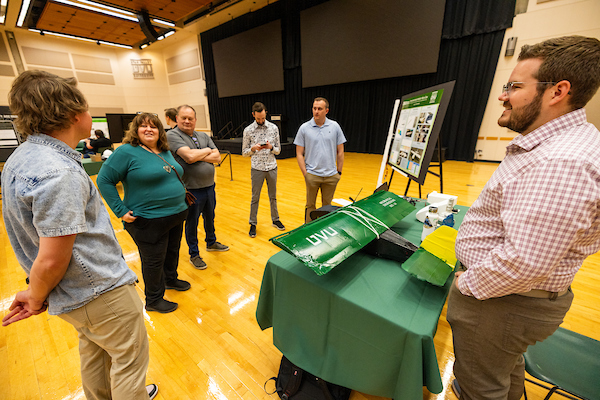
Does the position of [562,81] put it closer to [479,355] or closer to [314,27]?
[479,355]

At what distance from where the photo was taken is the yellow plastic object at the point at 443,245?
107cm

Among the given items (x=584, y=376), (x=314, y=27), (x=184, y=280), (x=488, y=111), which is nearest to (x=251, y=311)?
(x=184, y=280)

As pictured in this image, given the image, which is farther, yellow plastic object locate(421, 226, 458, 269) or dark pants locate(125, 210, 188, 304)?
dark pants locate(125, 210, 188, 304)

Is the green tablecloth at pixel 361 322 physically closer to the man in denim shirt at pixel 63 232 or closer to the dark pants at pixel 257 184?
the man in denim shirt at pixel 63 232

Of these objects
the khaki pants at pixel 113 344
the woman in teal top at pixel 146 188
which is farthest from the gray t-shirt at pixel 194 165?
the khaki pants at pixel 113 344

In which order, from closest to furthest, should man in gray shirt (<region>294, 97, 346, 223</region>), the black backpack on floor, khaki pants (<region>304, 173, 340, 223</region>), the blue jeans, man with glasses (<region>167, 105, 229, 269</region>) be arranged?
the black backpack on floor → man with glasses (<region>167, 105, 229, 269</region>) → the blue jeans → man in gray shirt (<region>294, 97, 346, 223</region>) → khaki pants (<region>304, 173, 340, 223</region>)

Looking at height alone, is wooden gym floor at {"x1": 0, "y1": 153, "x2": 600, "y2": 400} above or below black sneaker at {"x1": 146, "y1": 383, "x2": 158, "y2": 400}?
below

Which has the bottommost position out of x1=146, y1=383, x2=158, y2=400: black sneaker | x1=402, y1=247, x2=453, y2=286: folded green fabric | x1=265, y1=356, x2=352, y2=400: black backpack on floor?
x1=146, y1=383, x2=158, y2=400: black sneaker

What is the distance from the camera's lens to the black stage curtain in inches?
259

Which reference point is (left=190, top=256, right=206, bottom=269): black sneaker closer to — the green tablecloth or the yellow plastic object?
the green tablecloth

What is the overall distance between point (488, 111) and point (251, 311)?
8.22 m

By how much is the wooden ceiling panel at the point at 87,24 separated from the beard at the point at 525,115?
12.4m

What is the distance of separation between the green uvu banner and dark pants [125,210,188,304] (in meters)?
1.12

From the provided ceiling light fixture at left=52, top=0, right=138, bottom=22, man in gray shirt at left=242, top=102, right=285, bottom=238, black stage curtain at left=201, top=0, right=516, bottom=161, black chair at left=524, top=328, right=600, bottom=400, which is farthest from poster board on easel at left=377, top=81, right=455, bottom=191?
ceiling light fixture at left=52, top=0, right=138, bottom=22
